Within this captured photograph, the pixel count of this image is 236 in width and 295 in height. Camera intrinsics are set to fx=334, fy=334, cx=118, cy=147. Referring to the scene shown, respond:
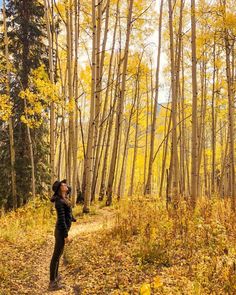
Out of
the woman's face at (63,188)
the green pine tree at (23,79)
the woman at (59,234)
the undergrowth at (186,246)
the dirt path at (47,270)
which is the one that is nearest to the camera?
the undergrowth at (186,246)

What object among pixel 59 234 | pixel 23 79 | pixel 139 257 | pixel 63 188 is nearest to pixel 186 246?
pixel 139 257

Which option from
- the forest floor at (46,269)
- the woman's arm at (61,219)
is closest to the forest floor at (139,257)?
the forest floor at (46,269)

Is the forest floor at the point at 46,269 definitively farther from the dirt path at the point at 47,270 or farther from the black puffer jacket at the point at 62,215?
the black puffer jacket at the point at 62,215

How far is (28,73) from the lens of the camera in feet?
47.7

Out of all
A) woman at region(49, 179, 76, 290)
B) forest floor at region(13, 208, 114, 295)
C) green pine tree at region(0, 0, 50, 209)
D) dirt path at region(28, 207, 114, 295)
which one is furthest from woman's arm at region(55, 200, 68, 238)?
green pine tree at region(0, 0, 50, 209)

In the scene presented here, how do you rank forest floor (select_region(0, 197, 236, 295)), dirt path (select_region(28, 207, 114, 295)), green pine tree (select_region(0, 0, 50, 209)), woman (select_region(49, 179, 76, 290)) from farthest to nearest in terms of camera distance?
1. green pine tree (select_region(0, 0, 50, 209))
2. woman (select_region(49, 179, 76, 290))
3. dirt path (select_region(28, 207, 114, 295))
4. forest floor (select_region(0, 197, 236, 295))

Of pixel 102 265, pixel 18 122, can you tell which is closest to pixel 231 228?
pixel 102 265

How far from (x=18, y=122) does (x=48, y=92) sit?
4144 millimetres

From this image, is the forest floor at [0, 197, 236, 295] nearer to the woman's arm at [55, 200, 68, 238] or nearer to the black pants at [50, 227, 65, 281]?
the black pants at [50, 227, 65, 281]

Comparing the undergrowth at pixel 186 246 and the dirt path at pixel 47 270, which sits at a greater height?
the undergrowth at pixel 186 246

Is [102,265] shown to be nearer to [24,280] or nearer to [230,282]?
[24,280]

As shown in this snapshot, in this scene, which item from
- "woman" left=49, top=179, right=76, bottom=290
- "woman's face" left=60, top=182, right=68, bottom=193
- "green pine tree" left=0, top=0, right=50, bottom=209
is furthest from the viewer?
"green pine tree" left=0, top=0, right=50, bottom=209

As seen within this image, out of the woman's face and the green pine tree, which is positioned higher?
the green pine tree

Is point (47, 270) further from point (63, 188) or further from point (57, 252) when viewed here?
point (63, 188)
